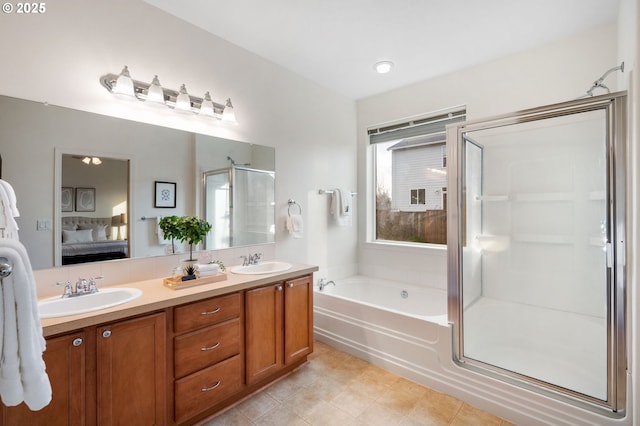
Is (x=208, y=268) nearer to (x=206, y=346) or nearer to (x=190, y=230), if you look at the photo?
(x=190, y=230)

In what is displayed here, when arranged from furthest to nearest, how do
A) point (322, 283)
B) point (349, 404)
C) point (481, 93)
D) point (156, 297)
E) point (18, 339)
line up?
point (322, 283) → point (481, 93) → point (349, 404) → point (156, 297) → point (18, 339)

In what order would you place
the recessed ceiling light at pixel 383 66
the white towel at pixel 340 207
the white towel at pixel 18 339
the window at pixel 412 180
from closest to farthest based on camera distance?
the white towel at pixel 18 339 → the recessed ceiling light at pixel 383 66 → the window at pixel 412 180 → the white towel at pixel 340 207

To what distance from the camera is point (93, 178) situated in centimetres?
181

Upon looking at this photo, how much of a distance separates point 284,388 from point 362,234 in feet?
6.91

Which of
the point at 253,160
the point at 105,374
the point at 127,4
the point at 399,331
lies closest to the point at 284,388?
the point at 399,331

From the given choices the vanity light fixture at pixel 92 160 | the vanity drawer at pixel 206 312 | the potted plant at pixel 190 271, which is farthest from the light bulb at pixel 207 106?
the vanity drawer at pixel 206 312

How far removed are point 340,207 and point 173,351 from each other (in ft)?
7.32

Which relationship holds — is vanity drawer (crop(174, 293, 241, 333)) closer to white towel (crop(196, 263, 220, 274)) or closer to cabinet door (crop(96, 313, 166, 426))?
cabinet door (crop(96, 313, 166, 426))

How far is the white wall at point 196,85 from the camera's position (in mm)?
1684

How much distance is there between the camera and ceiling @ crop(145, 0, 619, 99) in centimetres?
206

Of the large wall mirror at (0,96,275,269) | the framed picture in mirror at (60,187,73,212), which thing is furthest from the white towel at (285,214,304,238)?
the framed picture in mirror at (60,187,73,212)

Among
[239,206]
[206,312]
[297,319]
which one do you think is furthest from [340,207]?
[206,312]

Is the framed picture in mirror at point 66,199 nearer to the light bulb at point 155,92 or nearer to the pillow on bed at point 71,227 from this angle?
the pillow on bed at point 71,227

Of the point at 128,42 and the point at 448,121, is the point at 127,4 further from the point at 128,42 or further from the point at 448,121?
the point at 448,121
